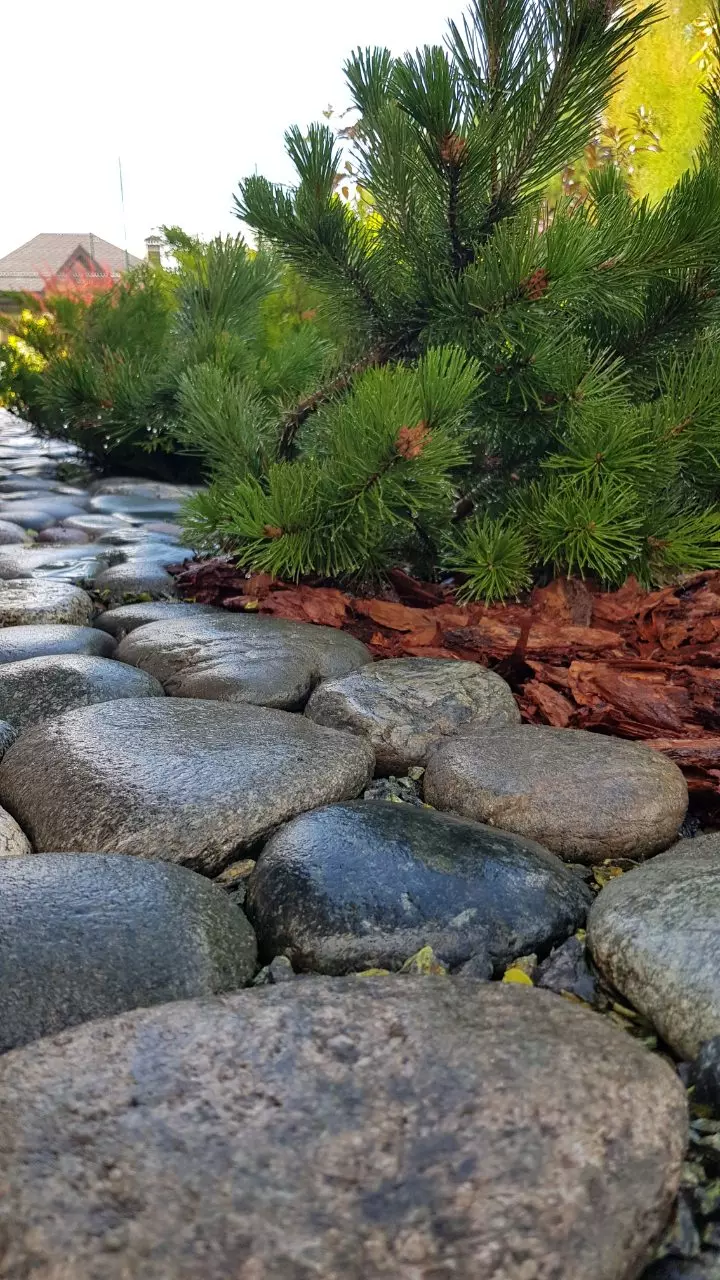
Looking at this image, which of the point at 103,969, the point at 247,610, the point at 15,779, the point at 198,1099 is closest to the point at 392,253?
the point at 247,610

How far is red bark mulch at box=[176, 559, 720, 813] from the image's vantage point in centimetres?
199

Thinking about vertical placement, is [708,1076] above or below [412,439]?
below

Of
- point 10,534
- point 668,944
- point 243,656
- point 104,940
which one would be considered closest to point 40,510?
point 10,534

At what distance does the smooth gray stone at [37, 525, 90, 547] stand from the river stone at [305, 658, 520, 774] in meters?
2.42

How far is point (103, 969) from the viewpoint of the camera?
1163 millimetres

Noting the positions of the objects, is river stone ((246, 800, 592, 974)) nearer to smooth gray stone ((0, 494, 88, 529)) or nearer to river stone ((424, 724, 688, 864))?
river stone ((424, 724, 688, 864))

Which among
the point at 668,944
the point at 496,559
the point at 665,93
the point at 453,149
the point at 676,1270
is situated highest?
the point at 665,93

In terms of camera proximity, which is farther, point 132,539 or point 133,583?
point 132,539

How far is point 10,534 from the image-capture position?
4258 mm

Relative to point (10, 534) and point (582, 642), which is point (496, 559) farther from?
point (10, 534)

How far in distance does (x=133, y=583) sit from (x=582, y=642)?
5.48 ft

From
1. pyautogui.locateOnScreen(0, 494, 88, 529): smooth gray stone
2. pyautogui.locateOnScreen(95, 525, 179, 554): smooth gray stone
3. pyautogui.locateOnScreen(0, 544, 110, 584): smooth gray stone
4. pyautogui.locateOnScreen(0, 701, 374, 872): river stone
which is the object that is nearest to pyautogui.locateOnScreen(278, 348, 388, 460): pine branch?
pyautogui.locateOnScreen(0, 544, 110, 584): smooth gray stone

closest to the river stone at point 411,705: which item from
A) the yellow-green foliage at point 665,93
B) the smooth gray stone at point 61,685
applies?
the smooth gray stone at point 61,685

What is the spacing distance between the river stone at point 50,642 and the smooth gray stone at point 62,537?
1.64 meters
